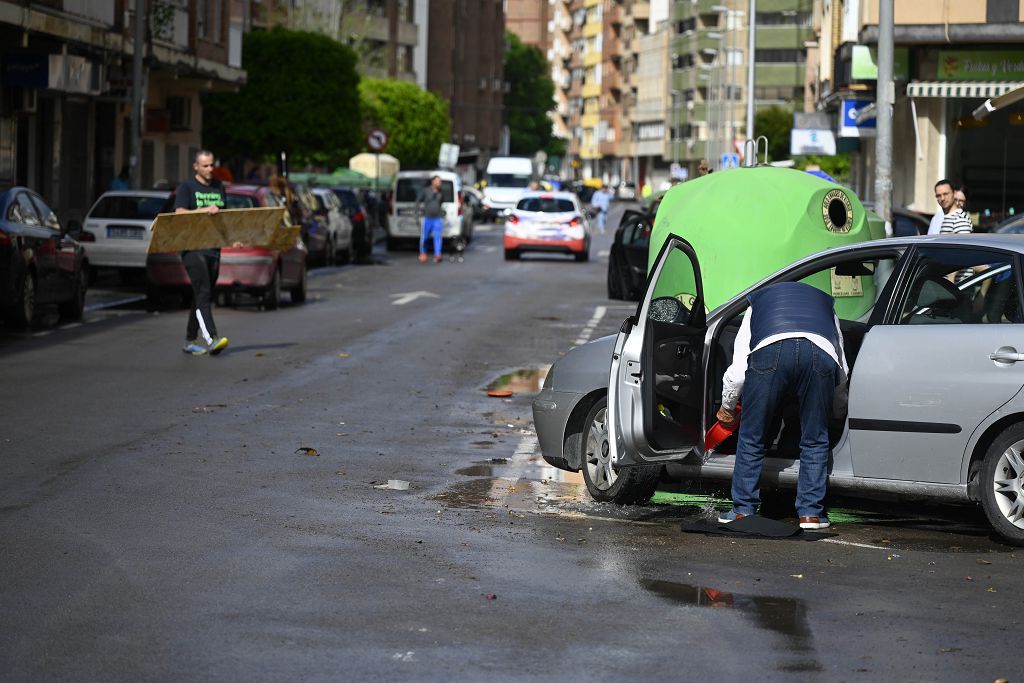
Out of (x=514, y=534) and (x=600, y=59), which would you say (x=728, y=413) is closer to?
(x=514, y=534)

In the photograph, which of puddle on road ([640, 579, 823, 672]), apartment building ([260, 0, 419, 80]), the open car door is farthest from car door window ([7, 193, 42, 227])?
apartment building ([260, 0, 419, 80])

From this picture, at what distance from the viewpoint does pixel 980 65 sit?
30.7m

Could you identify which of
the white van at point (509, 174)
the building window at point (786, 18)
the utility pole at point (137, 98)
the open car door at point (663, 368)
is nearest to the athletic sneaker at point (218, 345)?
the open car door at point (663, 368)

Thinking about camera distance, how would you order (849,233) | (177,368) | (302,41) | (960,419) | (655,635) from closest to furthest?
(655,635) → (960,419) → (849,233) → (177,368) → (302,41)

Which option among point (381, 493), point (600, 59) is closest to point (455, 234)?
point (381, 493)

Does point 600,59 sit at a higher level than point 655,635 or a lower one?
higher

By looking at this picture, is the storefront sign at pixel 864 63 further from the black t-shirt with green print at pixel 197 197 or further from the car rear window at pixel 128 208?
the black t-shirt with green print at pixel 197 197

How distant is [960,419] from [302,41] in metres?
45.2

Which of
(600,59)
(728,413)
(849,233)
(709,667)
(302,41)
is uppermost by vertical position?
(600,59)

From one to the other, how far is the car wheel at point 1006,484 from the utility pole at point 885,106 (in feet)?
47.7

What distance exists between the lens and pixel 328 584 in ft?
24.2

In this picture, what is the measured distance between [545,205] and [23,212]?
23328mm

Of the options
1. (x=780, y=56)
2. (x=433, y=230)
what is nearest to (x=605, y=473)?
(x=433, y=230)

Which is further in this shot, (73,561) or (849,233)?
(849,233)
